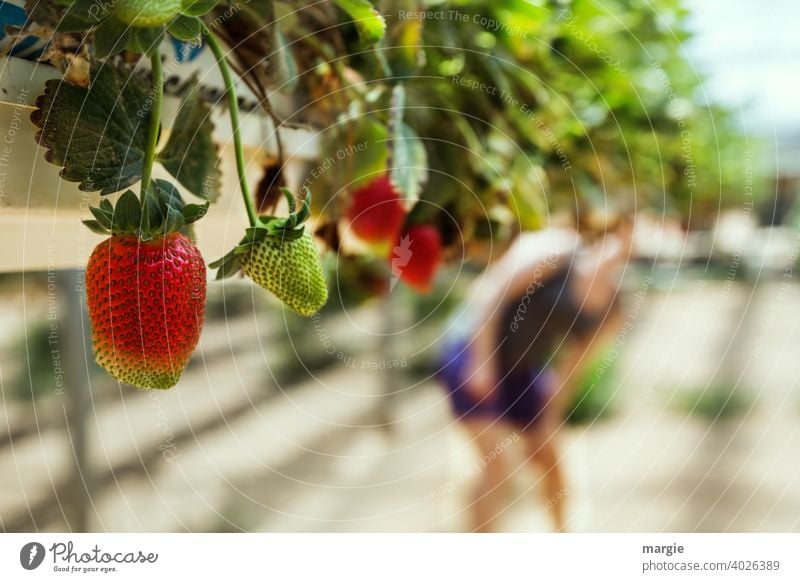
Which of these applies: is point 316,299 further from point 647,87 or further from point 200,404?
Result: point 200,404

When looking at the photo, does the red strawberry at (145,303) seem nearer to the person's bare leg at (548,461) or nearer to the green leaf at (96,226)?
the green leaf at (96,226)

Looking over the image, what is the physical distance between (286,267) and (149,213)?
46mm

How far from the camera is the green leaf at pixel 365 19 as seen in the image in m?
0.25

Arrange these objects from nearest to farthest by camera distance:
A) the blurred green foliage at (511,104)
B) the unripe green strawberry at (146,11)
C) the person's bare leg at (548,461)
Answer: the unripe green strawberry at (146,11), the blurred green foliage at (511,104), the person's bare leg at (548,461)

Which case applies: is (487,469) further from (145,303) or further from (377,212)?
(145,303)

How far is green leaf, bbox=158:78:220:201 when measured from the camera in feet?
0.81

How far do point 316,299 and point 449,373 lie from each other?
18.7 inches

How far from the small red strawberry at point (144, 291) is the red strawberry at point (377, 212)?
0.13 meters

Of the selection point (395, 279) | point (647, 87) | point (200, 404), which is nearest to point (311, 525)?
point (395, 279)

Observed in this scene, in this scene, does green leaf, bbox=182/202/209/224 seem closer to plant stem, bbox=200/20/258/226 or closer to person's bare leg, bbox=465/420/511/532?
plant stem, bbox=200/20/258/226

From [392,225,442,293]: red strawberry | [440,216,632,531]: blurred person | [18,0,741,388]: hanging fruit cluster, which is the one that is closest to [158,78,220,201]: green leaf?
[18,0,741,388]: hanging fruit cluster

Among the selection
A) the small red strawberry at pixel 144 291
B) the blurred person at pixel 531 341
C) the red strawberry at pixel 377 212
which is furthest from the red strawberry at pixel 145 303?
the blurred person at pixel 531 341

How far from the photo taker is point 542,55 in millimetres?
471

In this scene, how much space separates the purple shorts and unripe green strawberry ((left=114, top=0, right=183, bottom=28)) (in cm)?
50
